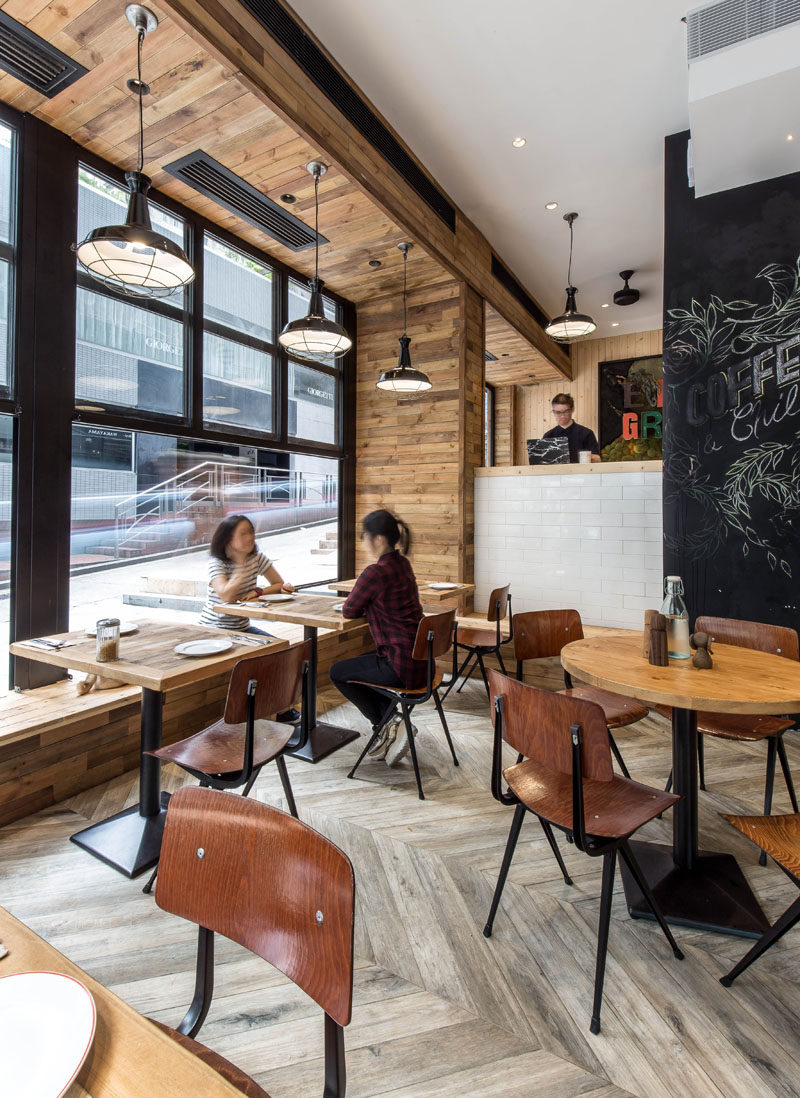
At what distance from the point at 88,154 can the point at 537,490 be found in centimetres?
389

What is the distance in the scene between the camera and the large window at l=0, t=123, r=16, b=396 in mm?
2859

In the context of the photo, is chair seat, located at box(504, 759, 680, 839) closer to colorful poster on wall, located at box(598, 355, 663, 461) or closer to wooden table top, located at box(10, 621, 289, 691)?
wooden table top, located at box(10, 621, 289, 691)

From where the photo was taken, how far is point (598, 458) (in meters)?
4.79

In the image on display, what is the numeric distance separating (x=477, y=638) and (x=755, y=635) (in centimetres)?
190

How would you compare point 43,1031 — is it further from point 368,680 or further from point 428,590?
point 428,590

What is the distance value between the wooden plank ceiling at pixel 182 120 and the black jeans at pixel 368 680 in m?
3.01

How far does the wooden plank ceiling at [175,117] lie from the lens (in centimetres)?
250

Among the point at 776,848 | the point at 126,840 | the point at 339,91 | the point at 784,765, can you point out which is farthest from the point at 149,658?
the point at 339,91

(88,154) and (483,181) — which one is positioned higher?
(483,181)

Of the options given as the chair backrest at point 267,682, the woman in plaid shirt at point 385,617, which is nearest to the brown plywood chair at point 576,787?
the chair backrest at point 267,682

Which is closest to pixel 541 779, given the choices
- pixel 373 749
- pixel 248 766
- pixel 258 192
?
pixel 248 766

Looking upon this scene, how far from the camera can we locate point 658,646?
82.7 inches

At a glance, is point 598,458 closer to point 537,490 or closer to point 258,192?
point 537,490

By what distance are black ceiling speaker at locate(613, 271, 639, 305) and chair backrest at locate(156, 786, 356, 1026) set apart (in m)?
6.74
